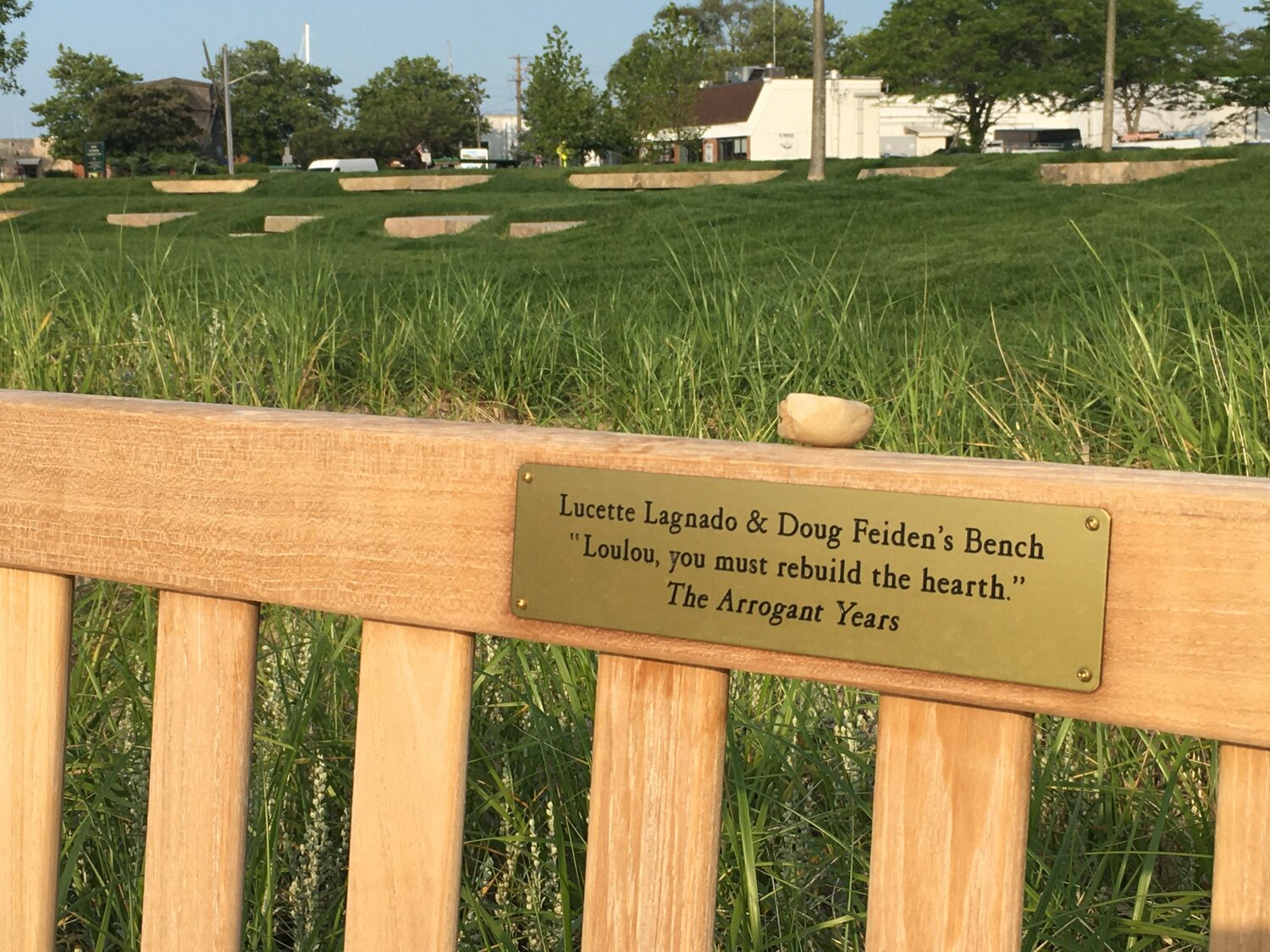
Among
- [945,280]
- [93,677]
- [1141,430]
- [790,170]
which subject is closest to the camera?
[93,677]

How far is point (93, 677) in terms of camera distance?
7.46ft

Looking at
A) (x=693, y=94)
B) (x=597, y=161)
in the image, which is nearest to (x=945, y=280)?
(x=693, y=94)

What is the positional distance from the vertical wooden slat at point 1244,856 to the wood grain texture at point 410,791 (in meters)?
0.62

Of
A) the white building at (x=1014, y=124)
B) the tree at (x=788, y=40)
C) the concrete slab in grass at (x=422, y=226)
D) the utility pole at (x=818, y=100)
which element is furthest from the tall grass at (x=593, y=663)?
the tree at (x=788, y=40)

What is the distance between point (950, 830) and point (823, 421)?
34cm

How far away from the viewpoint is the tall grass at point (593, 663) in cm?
174

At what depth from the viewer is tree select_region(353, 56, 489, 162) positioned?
66.9 meters

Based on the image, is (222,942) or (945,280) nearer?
(222,942)

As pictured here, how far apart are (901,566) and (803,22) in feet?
299

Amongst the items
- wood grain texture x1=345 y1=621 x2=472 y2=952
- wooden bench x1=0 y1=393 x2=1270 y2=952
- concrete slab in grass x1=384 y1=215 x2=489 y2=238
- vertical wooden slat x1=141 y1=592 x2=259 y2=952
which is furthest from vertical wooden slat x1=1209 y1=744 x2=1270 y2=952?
concrete slab in grass x1=384 y1=215 x2=489 y2=238

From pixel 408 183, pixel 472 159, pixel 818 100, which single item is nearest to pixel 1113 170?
pixel 818 100

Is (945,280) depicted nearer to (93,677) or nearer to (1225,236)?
(1225,236)

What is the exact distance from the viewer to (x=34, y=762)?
4.51ft

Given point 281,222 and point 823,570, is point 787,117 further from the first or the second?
point 823,570
